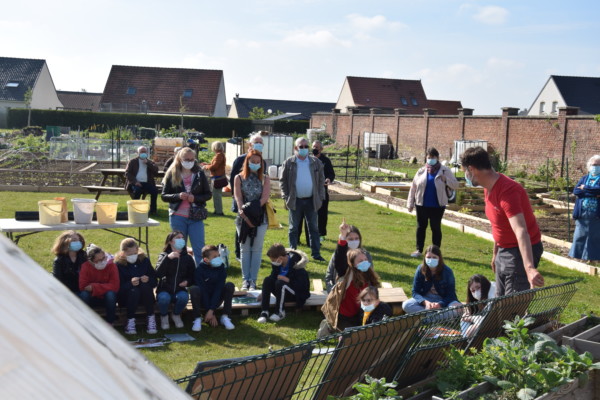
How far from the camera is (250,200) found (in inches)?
377

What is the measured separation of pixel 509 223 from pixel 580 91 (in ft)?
185

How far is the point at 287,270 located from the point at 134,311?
1.90 m

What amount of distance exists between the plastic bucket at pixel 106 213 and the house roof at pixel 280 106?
230 ft

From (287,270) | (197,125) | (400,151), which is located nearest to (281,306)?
(287,270)

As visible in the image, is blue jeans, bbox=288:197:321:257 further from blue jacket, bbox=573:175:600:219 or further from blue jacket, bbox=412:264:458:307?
blue jacket, bbox=573:175:600:219

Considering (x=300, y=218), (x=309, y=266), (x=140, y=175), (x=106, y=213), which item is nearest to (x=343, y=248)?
(x=309, y=266)

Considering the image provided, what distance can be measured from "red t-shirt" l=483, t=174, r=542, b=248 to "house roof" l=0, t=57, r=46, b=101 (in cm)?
6682

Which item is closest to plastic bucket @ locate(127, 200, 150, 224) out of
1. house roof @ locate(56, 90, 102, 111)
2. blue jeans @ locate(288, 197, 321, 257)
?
blue jeans @ locate(288, 197, 321, 257)

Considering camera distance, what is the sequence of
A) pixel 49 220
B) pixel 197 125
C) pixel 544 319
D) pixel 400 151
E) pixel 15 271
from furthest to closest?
pixel 197 125 → pixel 400 151 → pixel 49 220 → pixel 544 319 → pixel 15 271

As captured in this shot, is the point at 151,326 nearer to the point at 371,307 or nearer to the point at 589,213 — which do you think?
the point at 371,307

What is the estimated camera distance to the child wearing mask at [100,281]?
7.62 metres

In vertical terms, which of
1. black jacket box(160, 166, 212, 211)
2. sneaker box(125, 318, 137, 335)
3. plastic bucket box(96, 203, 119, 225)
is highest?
black jacket box(160, 166, 212, 211)

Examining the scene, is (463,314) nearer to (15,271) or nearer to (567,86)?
(15,271)

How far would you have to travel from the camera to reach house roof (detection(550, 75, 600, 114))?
183 feet
